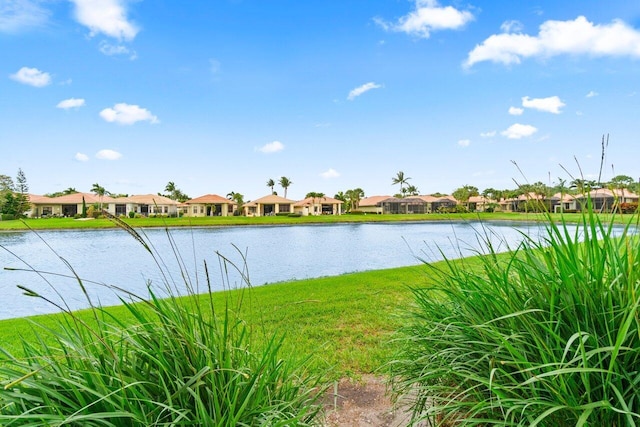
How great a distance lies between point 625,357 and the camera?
1.29 meters

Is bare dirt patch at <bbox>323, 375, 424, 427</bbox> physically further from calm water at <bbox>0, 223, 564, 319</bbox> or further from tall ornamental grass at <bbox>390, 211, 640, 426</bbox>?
calm water at <bbox>0, 223, 564, 319</bbox>

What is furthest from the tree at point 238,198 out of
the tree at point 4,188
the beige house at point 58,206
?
the tree at point 4,188

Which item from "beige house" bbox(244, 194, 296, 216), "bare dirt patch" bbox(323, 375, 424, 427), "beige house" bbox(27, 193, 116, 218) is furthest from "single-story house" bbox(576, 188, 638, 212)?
"beige house" bbox(27, 193, 116, 218)

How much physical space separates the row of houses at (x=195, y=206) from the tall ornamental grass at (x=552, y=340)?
47.7m

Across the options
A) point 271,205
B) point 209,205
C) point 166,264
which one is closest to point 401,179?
point 271,205

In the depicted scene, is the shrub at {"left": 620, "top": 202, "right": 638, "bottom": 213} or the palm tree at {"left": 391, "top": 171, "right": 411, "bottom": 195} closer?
the shrub at {"left": 620, "top": 202, "right": 638, "bottom": 213}

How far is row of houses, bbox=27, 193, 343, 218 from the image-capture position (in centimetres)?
5256

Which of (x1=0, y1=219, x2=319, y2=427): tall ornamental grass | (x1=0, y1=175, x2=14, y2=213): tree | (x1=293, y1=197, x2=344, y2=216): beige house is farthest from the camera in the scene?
(x1=293, y1=197, x2=344, y2=216): beige house

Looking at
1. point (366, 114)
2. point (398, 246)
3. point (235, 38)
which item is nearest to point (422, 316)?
point (398, 246)

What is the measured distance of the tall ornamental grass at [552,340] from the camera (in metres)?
1.20

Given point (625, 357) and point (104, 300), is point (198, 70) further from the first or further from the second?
point (625, 357)

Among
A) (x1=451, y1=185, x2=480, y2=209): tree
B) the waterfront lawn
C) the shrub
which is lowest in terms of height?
the waterfront lawn

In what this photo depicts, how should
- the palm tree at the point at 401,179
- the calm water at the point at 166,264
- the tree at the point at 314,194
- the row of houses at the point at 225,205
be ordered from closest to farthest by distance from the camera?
the calm water at the point at 166,264 → the row of houses at the point at 225,205 → the tree at the point at 314,194 → the palm tree at the point at 401,179

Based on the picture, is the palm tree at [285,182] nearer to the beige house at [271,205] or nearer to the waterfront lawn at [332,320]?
the beige house at [271,205]
